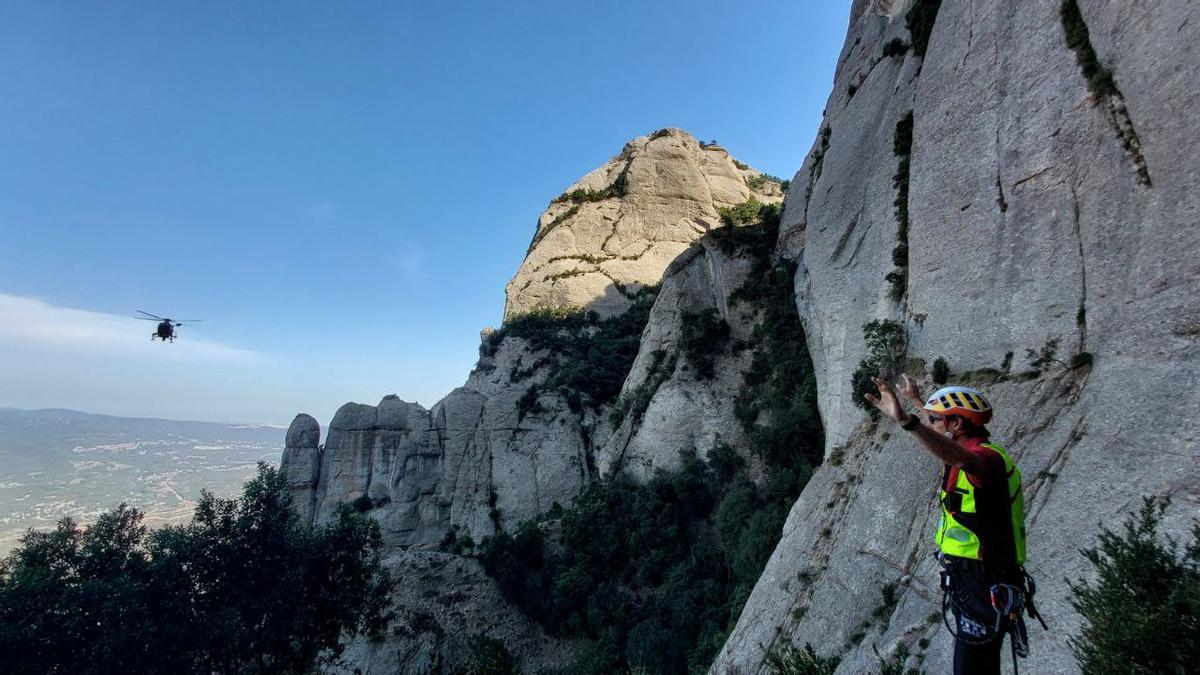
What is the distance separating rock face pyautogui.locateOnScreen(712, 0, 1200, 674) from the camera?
7691 millimetres

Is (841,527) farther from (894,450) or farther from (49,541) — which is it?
(49,541)

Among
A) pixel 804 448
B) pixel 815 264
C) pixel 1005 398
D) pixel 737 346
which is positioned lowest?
pixel 804 448

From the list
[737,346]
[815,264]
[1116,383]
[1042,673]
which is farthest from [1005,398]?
[737,346]

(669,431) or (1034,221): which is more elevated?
(1034,221)

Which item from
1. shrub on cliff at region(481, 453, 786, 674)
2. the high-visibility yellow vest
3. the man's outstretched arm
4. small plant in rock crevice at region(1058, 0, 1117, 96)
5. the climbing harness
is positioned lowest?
shrub on cliff at region(481, 453, 786, 674)

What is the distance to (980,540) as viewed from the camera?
13.0 ft

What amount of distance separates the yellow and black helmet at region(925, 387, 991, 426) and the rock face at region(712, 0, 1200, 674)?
4180 mm

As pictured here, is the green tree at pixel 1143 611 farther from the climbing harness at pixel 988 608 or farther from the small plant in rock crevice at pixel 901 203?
the small plant in rock crevice at pixel 901 203

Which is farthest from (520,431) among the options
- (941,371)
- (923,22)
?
(923,22)

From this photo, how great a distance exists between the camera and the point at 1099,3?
35.1ft

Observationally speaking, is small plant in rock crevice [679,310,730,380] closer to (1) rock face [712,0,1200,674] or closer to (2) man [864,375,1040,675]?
A: (1) rock face [712,0,1200,674]

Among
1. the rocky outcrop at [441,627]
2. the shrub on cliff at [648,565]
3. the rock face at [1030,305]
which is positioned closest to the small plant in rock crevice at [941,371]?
the rock face at [1030,305]

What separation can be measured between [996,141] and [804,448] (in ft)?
46.5

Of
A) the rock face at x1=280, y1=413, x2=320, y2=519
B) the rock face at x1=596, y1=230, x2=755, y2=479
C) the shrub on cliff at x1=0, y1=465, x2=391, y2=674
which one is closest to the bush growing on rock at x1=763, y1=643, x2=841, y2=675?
the rock face at x1=596, y1=230, x2=755, y2=479
